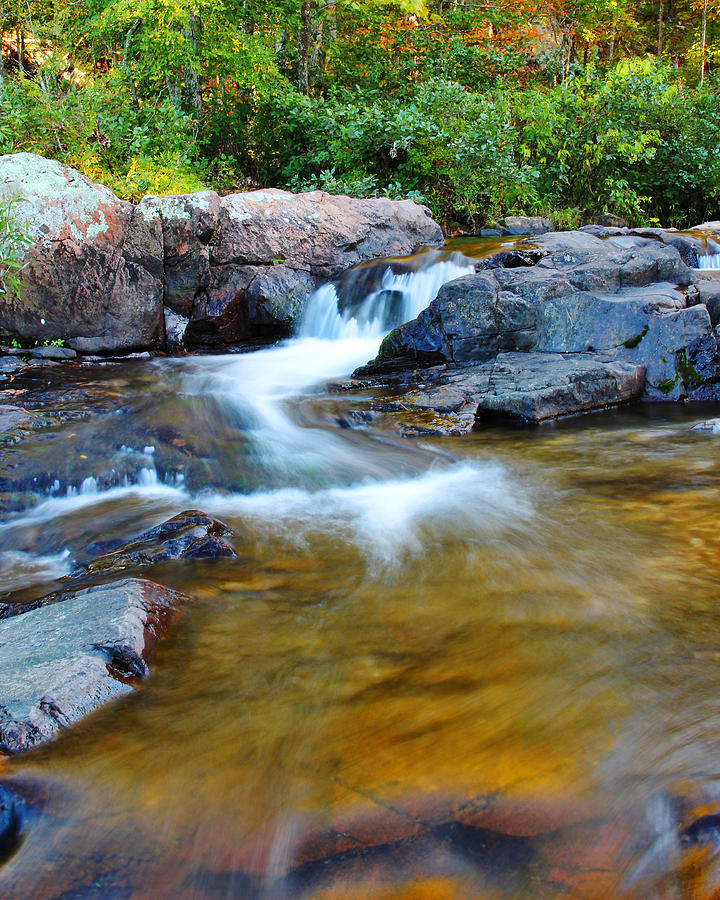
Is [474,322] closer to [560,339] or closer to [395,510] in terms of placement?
[560,339]

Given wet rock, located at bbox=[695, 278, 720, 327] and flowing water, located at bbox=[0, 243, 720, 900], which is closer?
flowing water, located at bbox=[0, 243, 720, 900]

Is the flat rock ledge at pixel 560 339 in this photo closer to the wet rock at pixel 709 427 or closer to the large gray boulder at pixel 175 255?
the wet rock at pixel 709 427

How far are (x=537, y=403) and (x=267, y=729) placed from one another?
16.0 feet

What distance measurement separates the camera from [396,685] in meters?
2.51

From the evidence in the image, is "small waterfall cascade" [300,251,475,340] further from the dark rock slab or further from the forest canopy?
the forest canopy

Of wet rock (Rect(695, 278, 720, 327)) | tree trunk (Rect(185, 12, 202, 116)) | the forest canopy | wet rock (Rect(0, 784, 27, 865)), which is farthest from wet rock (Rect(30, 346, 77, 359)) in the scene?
tree trunk (Rect(185, 12, 202, 116))

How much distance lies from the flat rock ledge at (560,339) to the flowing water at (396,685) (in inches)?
51.7

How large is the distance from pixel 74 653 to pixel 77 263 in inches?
326

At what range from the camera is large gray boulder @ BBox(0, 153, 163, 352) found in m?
9.27

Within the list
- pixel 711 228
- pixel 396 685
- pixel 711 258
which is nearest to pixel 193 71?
pixel 711 228

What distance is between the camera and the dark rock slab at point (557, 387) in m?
6.58

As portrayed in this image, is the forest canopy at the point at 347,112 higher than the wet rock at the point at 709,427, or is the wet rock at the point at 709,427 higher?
the forest canopy at the point at 347,112

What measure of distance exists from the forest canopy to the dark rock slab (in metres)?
8.35

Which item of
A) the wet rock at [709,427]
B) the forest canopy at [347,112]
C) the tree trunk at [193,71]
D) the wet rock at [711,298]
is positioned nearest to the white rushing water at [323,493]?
the wet rock at [709,427]
